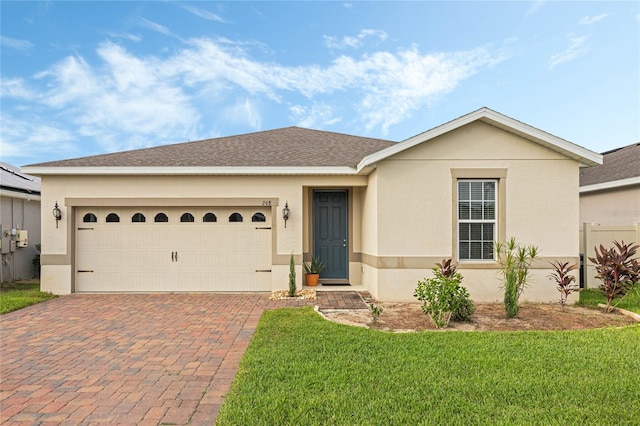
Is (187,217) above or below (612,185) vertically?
below

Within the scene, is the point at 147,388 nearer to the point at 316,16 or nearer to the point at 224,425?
the point at 224,425

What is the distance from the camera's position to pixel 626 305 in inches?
313

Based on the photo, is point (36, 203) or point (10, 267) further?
point (36, 203)

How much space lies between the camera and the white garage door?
988 cm

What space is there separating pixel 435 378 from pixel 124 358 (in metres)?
4.03

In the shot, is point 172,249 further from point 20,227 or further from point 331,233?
point 20,227

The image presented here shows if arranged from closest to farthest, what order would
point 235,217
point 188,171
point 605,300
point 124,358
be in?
point 124,358 → point 605,300 → point 188,171 → point 235,217

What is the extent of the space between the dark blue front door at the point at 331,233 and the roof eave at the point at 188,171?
130 cm

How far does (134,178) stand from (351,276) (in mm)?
6466

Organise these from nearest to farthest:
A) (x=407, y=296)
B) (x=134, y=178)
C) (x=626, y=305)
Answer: (x=626, y=305) → (x=407, y=296) → (x=134, y=178)

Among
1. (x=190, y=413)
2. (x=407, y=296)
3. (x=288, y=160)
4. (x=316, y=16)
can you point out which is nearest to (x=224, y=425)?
(x=190, y=413)

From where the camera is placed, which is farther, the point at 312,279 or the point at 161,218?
the point at 312,279

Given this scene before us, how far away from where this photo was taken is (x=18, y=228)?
1233 centimetres

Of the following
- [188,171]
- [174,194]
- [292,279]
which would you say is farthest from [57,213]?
A: [292,279]
